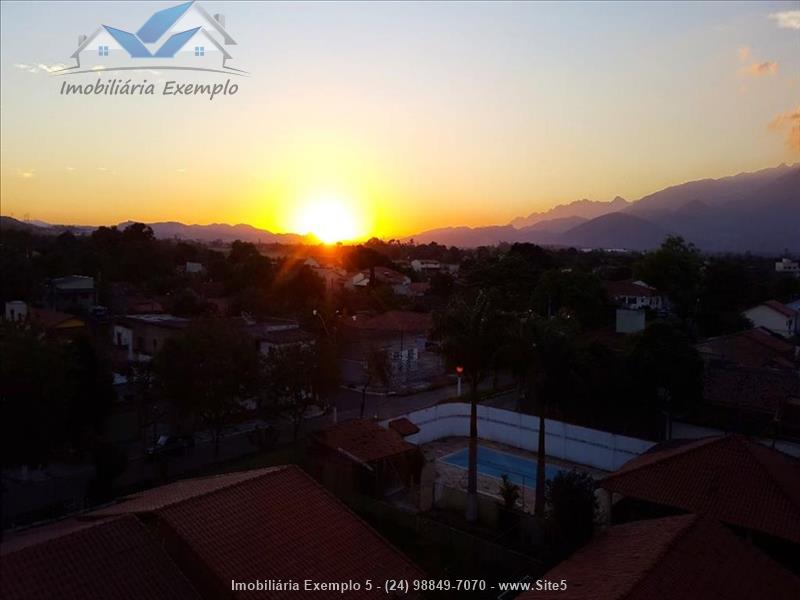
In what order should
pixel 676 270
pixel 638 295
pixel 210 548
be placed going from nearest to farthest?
pixel 210 548 → pixel 676 270 → pixel 638 295

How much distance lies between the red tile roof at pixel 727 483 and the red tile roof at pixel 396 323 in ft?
80.2

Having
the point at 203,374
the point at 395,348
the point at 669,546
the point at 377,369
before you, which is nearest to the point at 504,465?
the point at 377,369

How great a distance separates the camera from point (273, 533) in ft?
33.3

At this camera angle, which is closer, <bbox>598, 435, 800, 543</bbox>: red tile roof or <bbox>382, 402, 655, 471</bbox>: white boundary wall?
<bbox>598, 435, 800, 543</bbox>: red tile roof

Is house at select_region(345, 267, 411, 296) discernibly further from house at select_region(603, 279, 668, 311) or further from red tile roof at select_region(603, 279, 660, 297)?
house at select_region(603, 279, 668, 311)

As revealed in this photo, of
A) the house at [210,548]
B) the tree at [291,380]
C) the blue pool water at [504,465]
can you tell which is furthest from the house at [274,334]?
the house at [210,548]

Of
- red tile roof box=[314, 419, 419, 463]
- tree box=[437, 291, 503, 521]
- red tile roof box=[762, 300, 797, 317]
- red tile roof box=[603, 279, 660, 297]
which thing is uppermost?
tree box=[437, 291, 503, 521]

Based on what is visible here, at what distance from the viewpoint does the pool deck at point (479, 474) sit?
1903cm

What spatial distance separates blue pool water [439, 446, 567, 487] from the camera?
820 inches

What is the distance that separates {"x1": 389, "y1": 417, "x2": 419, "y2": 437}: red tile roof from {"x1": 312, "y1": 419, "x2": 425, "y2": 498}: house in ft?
7.52

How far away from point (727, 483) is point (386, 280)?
58911 mm

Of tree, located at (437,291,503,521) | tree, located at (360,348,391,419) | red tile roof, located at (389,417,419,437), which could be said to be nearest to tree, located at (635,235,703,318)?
tree, located at (360,348,391,419)

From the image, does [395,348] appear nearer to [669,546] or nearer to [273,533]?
[669,546]

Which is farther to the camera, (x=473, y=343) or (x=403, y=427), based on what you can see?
(x=403, y=427)
